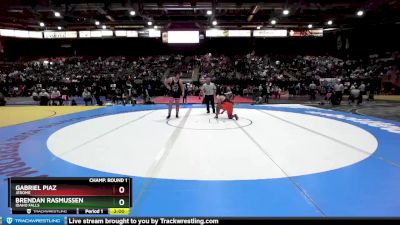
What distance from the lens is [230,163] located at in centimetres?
519

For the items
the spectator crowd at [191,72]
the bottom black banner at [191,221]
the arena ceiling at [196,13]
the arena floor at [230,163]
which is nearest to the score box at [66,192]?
the bottom black banner at [191,221]

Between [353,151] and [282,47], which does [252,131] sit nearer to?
[353,151]

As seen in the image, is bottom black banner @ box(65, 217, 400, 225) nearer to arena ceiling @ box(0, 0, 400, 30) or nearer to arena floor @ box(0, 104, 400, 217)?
arena floor @ box(0, 104, 400, 217)

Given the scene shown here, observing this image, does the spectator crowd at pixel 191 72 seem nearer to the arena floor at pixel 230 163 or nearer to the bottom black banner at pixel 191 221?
the arena floor at pixel 230 163

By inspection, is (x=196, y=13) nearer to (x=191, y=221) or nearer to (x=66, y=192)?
(x=66, y=192)

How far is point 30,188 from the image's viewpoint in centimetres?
263

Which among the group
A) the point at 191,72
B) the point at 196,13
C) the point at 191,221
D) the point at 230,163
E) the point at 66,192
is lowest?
the point at 230,163

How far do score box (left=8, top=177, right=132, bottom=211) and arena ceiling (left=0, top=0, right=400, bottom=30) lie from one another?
17.7 meters

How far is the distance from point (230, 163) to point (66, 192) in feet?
10.2

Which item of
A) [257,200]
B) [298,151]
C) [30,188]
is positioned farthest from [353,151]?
[30,188]

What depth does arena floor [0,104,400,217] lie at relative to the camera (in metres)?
3.51

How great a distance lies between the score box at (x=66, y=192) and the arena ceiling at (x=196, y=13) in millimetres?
17731

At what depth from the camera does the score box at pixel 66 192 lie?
259 centimetres

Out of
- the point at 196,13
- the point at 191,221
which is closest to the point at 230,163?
the point at 191,221
